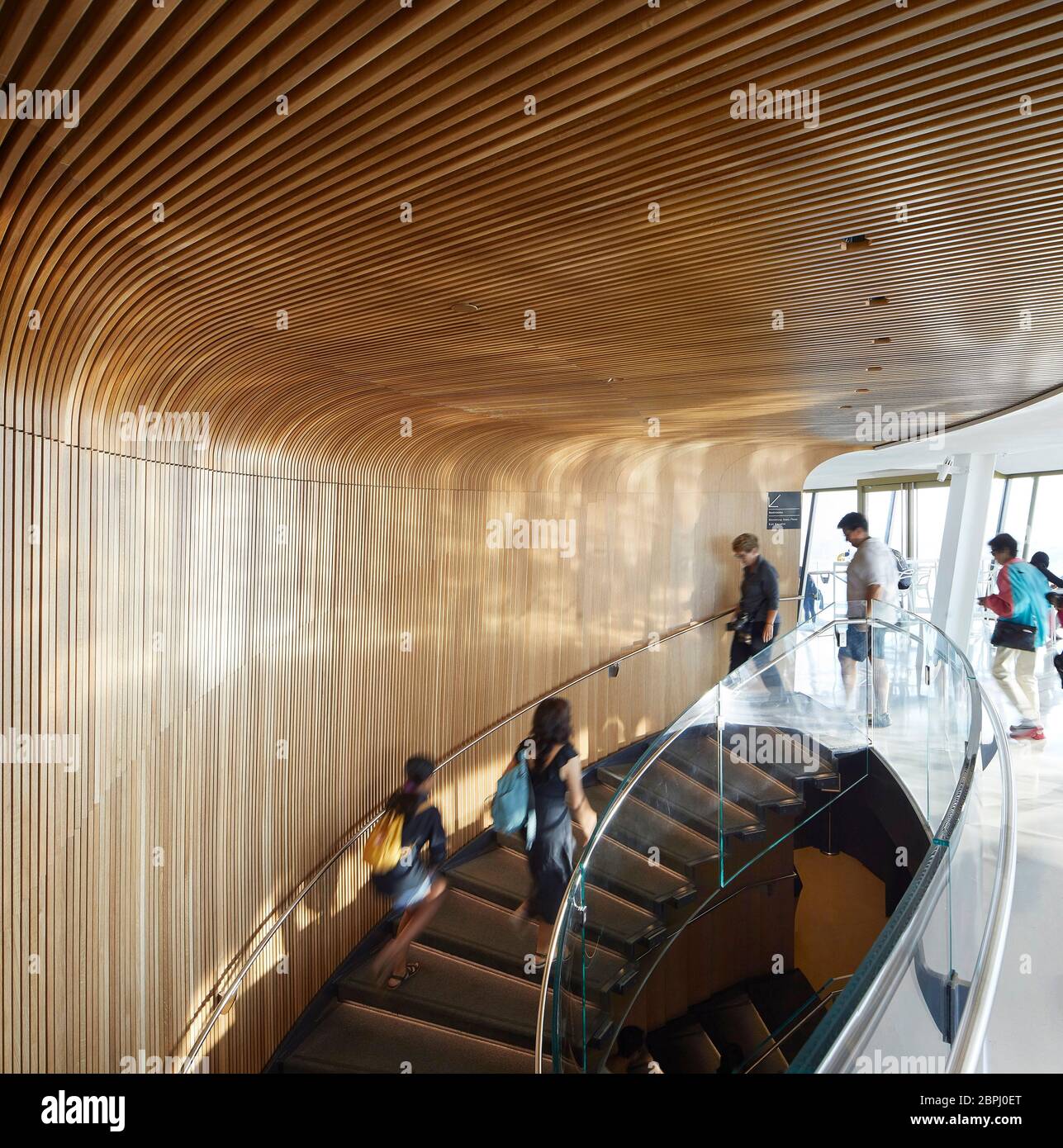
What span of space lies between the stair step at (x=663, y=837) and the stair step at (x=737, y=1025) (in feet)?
13.5

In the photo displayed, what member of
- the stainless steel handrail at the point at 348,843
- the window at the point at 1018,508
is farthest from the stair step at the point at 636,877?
the window at the point at 1018,508

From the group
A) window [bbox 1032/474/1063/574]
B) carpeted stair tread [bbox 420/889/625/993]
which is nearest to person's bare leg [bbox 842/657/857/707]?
carpeted stair tread [bbox 420/889/625/993]

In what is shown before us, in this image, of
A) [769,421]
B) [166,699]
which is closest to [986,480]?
[769,421]

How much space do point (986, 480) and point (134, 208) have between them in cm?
1202

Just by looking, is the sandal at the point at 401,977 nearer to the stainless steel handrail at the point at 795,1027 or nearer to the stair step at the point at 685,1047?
the stair step at the point at 685,1047

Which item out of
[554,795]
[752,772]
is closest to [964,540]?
[752,772]

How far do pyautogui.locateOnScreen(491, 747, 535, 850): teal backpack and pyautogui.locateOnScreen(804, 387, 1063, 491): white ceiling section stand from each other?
506 centimetres

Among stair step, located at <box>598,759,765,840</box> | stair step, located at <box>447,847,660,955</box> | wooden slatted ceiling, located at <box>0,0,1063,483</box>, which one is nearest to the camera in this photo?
wooden slatted ceiling, located at <box>0,0,1063,483</box>

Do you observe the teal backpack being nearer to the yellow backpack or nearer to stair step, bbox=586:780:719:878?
stair step, bbox=586:780:719:878

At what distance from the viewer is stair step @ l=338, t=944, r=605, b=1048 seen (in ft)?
19.8

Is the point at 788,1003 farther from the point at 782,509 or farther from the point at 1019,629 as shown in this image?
the point at 782,509

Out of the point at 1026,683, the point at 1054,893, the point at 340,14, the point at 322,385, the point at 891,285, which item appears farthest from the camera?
the point at 1026,683

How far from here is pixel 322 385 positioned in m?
5.34
